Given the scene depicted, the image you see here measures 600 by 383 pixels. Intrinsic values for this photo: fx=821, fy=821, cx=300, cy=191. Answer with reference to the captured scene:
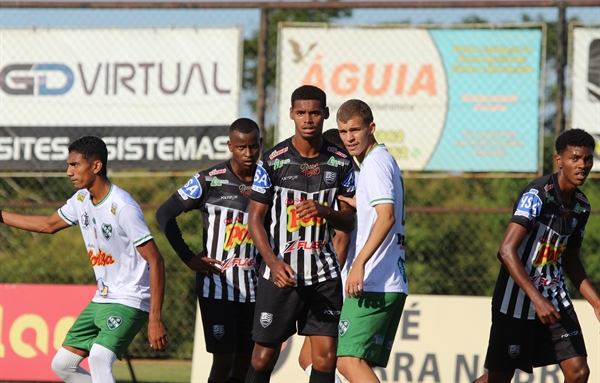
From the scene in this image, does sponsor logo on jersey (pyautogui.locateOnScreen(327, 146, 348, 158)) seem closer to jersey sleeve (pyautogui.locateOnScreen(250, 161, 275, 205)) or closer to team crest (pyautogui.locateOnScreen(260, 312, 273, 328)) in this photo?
jersey sleeve (pyautogui.locateOnScreen(250, 161, 275, 205))

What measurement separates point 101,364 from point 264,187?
1.63 metres

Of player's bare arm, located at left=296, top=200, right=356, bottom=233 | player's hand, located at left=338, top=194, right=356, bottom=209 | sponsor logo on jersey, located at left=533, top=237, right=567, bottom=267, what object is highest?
player's hand, located at left=338, top=194, right=356, bottom=209

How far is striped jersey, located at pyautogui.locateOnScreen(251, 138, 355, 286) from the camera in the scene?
550 centimetres

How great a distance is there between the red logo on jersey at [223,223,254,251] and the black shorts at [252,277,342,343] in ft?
2.78

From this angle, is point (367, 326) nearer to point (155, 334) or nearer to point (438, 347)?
point (155, 334)

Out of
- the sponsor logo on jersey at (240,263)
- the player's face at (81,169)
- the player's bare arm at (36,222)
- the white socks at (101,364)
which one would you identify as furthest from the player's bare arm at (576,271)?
the player's bare arm at (36,222)

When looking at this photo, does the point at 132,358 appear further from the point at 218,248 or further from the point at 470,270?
the point at 470,270

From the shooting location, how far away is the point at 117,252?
19.0 ft

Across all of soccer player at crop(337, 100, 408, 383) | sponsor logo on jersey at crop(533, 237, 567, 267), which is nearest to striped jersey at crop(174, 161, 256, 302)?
soccer player at crop(337, 100, 408, 383)

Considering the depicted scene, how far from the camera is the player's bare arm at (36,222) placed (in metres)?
6.33

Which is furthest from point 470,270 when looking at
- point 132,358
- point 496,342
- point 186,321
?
point 496,342

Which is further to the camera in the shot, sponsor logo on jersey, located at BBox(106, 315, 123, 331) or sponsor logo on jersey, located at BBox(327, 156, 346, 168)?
sponsor logo on jersey, located at BBox(106, 315, 123, 331)

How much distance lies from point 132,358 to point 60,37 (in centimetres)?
414

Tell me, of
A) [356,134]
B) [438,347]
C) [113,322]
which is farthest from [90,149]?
[438,347]
